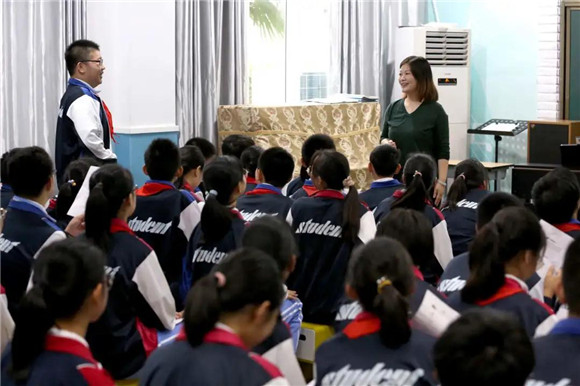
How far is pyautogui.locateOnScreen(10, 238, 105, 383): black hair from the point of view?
1738 millimetres

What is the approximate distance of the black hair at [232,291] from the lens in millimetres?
1636

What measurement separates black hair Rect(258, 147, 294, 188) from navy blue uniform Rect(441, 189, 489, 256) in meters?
0.72

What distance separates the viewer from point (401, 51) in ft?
24.3

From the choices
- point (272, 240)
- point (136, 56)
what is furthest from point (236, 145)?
point (272, 240)

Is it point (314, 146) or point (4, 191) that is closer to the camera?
point (4, 191)

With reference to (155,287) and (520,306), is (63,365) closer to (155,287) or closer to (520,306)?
(155,287)

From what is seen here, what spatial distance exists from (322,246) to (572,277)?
1.49 metres

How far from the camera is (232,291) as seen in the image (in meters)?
1.69

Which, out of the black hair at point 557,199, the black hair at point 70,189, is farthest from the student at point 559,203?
the black hair at point 70,189

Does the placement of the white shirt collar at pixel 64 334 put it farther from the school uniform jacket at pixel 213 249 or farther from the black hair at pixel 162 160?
the black hair at pixel 162 160

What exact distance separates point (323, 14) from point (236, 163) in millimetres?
4197

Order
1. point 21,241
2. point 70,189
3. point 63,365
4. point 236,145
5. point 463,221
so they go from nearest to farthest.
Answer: point 63,365 < point 21,241 < point 70,189 < point 463,221 < point 236,145

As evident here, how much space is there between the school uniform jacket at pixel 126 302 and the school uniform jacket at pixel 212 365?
3.26 feet

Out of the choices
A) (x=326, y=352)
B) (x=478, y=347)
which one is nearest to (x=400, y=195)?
(x=326, y=352)
